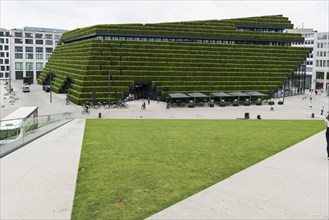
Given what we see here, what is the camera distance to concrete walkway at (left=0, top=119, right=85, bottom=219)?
45.7 feet

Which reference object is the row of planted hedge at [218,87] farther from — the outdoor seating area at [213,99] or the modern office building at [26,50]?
the modern office building at [26,50]

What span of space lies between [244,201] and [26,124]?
19140 mm

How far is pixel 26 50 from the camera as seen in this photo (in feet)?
449

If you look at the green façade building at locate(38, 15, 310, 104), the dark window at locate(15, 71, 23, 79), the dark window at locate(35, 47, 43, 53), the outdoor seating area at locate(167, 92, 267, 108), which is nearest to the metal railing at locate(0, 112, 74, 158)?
the green façade building at locate(38, 15, 310, 104)

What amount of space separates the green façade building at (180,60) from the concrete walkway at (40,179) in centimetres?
3523

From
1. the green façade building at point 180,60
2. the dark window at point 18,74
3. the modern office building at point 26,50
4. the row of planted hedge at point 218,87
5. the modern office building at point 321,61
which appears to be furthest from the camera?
the modern office building at point 26,50

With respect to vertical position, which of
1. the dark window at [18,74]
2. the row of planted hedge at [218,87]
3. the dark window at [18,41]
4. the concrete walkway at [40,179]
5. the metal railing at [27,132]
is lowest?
the concrete walkway at [40,179]

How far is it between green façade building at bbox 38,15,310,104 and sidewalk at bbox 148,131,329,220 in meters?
45.4

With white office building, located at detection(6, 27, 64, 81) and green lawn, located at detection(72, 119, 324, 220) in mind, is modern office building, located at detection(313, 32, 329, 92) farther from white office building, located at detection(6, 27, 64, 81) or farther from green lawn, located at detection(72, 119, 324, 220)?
white office building, located at detection(6, 27, 64, 81)

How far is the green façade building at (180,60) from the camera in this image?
232ft

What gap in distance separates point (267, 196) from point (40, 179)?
448 inches

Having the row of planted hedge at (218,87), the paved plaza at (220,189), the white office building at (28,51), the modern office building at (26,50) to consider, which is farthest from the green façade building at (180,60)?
the modern office building at (26,50)

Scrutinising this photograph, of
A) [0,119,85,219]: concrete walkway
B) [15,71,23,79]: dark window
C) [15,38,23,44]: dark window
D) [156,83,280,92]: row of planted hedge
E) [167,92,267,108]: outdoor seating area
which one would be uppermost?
[15,38,23,44]: dark window

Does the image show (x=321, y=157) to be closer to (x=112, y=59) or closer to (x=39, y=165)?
(x=39, y=165)
